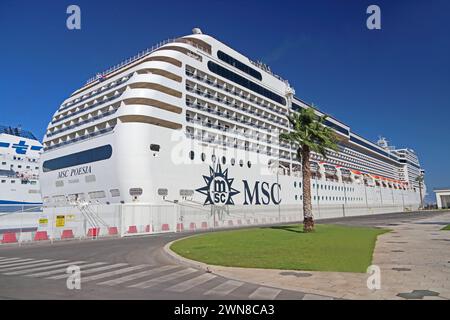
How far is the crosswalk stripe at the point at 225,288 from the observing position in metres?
7.04

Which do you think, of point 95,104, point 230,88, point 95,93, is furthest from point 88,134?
point 230,88

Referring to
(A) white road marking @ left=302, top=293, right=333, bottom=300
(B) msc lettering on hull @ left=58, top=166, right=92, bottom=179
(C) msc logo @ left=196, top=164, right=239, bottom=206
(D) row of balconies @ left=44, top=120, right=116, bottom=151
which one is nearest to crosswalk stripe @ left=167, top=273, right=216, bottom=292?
(A) white road marking @ left=302, top=293, right=333, bottom=300

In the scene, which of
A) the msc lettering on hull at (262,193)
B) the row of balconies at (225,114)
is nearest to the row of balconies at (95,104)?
the row of balconies at (225,114)

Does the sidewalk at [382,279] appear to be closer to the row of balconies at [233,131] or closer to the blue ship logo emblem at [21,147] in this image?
the row of balconies at [233,131]

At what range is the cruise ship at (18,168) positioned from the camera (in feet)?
154

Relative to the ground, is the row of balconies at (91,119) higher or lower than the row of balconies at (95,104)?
lower

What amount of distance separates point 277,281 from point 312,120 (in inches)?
773

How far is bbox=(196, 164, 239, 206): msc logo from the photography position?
119 ft

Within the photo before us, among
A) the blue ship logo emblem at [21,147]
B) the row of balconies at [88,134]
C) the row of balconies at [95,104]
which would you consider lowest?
the row of balconies at [88,134]

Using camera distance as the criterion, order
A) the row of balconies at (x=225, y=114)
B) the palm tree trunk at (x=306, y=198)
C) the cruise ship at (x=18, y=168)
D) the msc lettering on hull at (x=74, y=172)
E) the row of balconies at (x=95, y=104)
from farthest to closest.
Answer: the cruise ship at (x=18, y=168) → the row of balconies at (x=225, y=114) → the row of balconies at (x=95, y=104) → the msc lettering on hull at (x=74, y=172) → the palm tree trunk at (x=306, y=198)

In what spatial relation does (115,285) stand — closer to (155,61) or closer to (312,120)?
(312,120)

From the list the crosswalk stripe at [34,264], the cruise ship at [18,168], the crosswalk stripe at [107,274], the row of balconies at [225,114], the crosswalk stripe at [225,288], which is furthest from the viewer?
the cruise ship at [18,168]

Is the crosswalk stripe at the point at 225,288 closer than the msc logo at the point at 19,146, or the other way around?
the crosswalk stripe at the point at 225,288

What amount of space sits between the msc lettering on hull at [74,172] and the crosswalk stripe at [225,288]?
28.0 m
